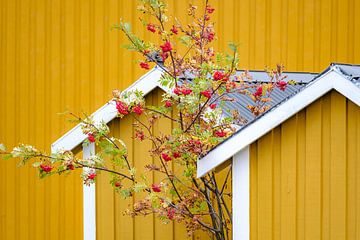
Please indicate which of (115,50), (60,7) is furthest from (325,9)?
(60,7)

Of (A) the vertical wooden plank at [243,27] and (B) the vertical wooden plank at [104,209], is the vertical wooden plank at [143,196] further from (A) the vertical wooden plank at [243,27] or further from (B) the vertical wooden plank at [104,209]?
(A) the vertical wooden plank at [243,27]

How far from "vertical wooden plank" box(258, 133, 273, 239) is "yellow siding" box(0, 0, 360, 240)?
4.27 metres

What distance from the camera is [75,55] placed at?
9195 millimetres

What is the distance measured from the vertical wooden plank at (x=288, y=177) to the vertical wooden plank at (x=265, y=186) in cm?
8

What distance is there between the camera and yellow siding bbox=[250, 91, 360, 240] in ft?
14.8

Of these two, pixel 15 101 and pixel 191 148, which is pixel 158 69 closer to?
pixel 191 148

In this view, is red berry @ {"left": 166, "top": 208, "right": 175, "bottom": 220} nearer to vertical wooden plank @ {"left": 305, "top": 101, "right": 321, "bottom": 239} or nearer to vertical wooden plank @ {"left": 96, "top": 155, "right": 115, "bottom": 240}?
vertical wooden plank @ {"left": 96, "top": 155, "right": 115, "bottom": 240}

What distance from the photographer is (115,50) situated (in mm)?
9117

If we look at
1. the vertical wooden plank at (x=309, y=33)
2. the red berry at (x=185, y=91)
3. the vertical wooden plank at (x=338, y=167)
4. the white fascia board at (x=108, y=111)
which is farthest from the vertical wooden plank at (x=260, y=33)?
the vertical wooden plank at (x=338, y=167)

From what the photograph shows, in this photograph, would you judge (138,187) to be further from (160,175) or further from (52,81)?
(52,81)

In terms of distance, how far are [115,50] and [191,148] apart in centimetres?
381

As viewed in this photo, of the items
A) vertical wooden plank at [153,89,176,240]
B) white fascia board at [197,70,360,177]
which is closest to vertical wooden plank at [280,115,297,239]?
white fascia board at [197,70,360,177]

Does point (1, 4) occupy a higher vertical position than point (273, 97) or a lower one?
higher

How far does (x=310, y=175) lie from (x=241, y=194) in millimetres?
464
